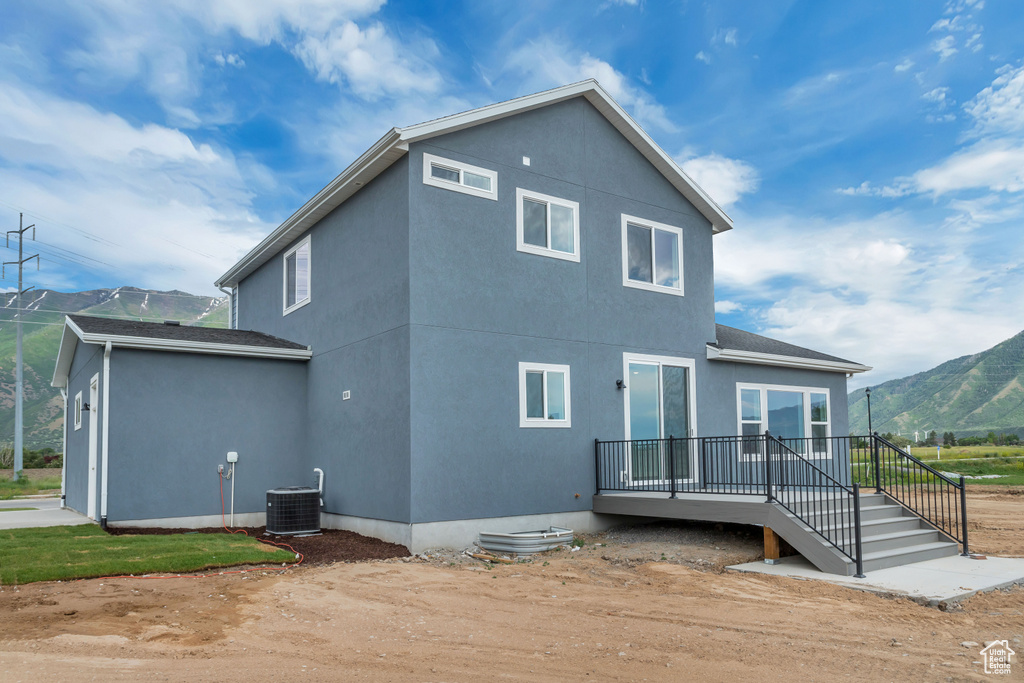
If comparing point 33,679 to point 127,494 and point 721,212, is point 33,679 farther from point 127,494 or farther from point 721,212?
point 721,212

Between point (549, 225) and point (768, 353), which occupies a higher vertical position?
point (549, 225)

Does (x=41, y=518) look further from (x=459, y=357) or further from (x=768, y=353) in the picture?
(x=768, y=353)

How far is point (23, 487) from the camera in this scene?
22.0m

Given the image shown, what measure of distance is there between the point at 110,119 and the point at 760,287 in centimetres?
3930

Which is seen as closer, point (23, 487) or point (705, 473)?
point (705, 473)

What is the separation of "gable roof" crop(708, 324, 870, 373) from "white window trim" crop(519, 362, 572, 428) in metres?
3.51

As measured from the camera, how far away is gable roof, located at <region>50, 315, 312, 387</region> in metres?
10.9

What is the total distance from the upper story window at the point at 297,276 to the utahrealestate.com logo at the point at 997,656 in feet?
36.3

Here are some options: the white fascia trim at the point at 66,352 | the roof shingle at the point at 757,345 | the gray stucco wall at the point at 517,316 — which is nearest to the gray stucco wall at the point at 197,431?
the white fascia trim at the point at 66,352

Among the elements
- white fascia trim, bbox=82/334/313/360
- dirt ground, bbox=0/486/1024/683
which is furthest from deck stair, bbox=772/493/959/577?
white fascia trim, bbox=82/334/313/360

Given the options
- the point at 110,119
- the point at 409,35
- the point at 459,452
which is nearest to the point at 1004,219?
the point at 409,35

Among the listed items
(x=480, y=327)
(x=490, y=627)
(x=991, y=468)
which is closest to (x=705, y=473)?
(x=480, y=327)

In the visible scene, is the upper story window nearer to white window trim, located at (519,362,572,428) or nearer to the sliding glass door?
white window trim, located at (519,362,572,428)

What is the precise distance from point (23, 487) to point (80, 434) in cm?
1122
